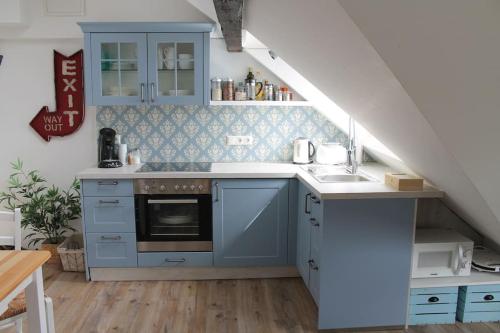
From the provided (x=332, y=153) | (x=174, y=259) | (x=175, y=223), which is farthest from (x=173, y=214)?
(x=332, y=153)

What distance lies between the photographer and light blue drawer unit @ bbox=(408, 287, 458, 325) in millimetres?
2625

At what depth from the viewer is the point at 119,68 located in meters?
3.30

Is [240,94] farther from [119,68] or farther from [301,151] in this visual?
[119,68]

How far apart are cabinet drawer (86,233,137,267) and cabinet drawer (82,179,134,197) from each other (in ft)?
1.05

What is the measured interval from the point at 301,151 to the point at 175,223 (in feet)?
3.91

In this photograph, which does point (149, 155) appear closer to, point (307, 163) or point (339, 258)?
point (307, 163)

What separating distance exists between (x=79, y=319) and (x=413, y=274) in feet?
7.14

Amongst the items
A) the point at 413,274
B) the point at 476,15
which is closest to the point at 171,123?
the point at 413,274

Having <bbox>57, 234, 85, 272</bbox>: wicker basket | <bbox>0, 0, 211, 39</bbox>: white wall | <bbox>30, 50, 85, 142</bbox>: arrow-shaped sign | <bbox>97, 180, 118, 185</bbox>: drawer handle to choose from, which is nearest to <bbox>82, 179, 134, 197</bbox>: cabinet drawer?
<bbox>97, 180, 118, 185</bbox>: drawer handle

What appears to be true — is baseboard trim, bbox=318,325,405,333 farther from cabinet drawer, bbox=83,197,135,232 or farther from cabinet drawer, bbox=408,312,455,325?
cabinet drawer, bbox=83,197,135,232

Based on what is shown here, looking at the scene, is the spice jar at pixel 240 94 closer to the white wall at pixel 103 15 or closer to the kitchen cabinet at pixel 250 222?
the white wall at pixel 103 15

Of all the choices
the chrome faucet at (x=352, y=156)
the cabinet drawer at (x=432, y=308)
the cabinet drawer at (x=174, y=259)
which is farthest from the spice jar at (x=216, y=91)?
the cabinet drawer at (x=432, y=308)

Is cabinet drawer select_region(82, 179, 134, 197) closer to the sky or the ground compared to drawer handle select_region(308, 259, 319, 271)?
closer to the sky

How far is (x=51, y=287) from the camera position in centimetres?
317
